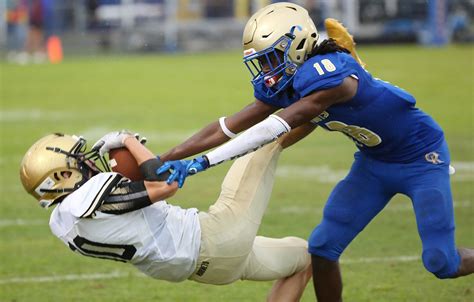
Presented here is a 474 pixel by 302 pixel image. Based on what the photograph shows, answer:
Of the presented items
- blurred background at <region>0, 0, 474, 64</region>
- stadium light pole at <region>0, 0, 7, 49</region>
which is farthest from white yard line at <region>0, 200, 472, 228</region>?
stadium light pole at <region>0, 0, 7, 49</region>

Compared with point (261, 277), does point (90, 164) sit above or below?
above

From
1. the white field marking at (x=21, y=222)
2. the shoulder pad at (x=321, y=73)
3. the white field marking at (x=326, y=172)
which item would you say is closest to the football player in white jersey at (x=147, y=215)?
the shoulder pad at (x=321, y=73)

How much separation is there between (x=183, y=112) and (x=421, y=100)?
13.0 feet

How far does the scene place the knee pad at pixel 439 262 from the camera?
16.6ft

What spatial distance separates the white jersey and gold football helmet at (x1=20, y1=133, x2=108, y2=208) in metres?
0.07

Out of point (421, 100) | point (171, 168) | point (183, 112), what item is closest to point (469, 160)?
point (421, 100)

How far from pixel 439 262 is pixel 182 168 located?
57.9 inches

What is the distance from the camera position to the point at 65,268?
7.23 m

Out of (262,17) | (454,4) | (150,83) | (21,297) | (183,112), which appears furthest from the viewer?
(454,4)

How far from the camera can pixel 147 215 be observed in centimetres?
487

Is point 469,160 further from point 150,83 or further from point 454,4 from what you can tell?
point 454,4

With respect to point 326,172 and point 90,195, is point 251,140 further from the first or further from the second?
point 326,172

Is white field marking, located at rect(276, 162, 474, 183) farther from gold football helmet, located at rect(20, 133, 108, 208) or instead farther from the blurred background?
the blurred background

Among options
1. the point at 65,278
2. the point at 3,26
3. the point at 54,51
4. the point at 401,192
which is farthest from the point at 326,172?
the point at 3,26
